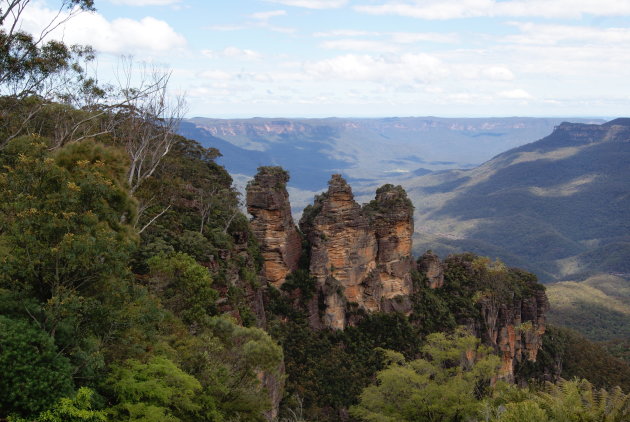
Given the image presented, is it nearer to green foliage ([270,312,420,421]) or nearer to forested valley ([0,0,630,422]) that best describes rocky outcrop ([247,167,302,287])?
forested valley ([0,0,630,422])

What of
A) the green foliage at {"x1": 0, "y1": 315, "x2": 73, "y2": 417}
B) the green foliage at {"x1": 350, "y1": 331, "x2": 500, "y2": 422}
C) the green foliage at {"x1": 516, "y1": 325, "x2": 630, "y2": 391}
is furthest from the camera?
the green foliage at {"x1": 516, "y1": 325, "x2": 630, "y2": 391}

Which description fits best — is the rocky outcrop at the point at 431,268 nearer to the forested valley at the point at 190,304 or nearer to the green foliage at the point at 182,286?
the forested valley at the point at 190,304

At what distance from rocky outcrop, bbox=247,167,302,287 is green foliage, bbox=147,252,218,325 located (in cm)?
1278

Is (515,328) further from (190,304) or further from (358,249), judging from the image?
(190,304)

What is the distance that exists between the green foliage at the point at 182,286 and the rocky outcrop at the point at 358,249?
15694 mm

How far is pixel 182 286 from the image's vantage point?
20500 mm

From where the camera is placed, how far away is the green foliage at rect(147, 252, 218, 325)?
1984cm

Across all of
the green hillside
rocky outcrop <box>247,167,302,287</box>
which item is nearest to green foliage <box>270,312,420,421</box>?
rocky outcrop <box>247,167,302,287</box>

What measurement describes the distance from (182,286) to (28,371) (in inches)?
423

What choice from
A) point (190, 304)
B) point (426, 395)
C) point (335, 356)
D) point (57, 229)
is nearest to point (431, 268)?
point (335, 356)

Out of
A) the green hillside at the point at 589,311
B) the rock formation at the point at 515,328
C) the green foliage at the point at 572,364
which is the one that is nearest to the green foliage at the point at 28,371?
the rock formation at the point at 515,328

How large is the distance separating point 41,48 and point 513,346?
4712 centimetres

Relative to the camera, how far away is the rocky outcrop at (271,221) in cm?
3331

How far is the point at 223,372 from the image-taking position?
1584 cm
